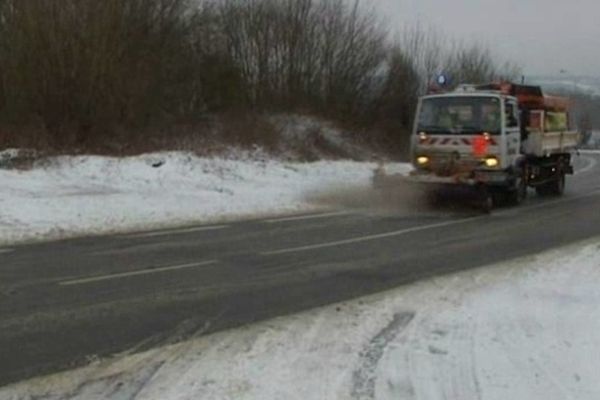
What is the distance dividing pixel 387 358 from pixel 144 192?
545 inches

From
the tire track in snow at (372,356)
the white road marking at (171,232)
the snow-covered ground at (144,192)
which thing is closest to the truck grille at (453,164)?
the snow-covered ground at (144,192)

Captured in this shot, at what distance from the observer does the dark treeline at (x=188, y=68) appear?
24.7 metres

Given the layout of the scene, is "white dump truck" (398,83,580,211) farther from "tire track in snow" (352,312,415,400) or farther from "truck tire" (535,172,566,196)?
"tire track in snow" (352,312,415,400)

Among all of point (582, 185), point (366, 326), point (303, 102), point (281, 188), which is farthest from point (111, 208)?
point (303, 102)

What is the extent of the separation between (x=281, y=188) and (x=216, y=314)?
14.7 metres

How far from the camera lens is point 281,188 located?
74.0 ft

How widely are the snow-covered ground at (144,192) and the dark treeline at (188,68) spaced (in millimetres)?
3179

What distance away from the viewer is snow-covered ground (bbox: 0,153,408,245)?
14962mm

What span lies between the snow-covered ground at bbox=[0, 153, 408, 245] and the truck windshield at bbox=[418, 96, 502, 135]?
132 inches

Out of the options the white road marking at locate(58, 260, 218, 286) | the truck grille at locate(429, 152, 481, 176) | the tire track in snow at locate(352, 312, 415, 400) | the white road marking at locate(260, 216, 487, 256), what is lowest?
the white road marking at locate(260, 216, 487, 256)

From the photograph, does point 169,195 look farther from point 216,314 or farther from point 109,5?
point 216,314

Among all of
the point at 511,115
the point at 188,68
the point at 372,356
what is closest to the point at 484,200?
the point at 511,115

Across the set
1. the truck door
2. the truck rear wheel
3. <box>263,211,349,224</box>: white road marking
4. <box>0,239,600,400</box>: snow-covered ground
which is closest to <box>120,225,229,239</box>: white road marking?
<box>263,211,349,224</box>: white road marking

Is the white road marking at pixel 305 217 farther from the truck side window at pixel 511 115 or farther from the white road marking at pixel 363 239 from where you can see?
the truck side window at pixel 511 115
